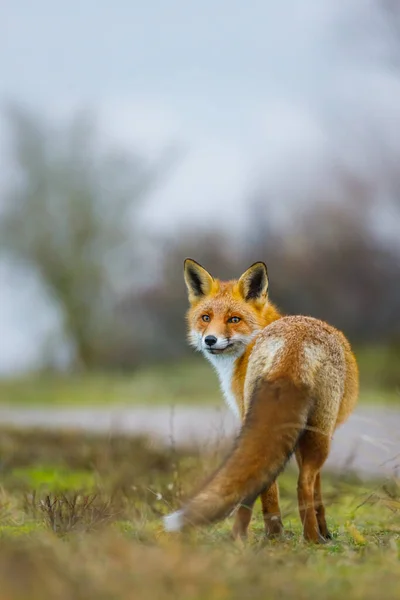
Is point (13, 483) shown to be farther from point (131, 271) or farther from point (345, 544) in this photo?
point (131, 271)

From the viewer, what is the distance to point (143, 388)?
85.0ft

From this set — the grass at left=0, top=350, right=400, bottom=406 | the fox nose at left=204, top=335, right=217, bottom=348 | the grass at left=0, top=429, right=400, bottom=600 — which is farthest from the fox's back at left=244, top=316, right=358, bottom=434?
the grass at left=0, top=350, right=400, bottom=406

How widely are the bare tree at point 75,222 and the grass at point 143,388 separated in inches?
106

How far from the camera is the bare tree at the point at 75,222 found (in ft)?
106

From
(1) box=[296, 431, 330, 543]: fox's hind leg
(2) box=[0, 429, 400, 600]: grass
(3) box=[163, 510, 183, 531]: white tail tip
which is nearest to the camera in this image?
(2) box=[0, 429, 400, 600]: grass

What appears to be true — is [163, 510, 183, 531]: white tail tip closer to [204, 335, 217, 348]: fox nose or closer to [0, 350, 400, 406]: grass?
[204, 335, 217, 348]: fox nose

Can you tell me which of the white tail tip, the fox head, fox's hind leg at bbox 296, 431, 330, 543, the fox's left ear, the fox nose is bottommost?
the white tail tip

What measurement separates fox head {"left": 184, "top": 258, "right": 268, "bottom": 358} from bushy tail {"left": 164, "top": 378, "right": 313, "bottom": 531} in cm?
91

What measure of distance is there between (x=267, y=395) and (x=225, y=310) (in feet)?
4.08

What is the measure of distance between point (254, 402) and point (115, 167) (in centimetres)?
2855

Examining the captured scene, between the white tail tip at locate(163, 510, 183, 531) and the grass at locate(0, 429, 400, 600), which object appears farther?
the white tail tip at locate(163, 510, 183, 531)

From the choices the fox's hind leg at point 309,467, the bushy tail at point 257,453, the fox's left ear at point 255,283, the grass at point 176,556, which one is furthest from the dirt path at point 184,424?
the bushy tail at point 257,453

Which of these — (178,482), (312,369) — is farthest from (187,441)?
(312,369)

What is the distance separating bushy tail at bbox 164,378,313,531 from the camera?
4.55 metres
